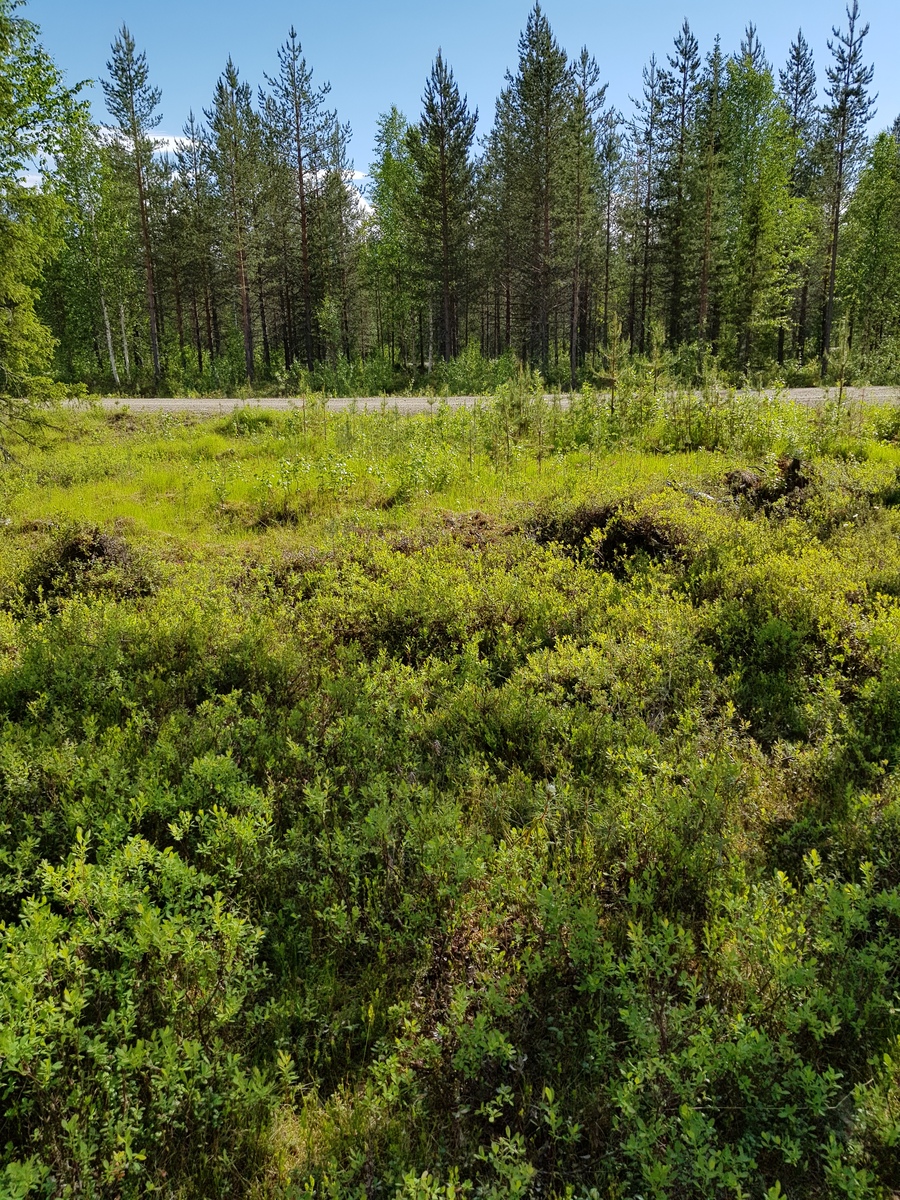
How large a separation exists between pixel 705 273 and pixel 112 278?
92.5 ft

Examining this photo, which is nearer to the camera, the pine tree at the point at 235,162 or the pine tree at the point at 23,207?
the pine tree at the point at 23,207

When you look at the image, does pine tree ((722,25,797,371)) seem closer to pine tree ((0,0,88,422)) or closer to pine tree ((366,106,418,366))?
pine tree ((366,106,418,366))

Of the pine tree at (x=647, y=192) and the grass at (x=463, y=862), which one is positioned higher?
the pine tree at (x=647, y=192)

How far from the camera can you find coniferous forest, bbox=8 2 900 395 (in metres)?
26.5

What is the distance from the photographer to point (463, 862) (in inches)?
117

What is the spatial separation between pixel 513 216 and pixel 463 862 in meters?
35.4

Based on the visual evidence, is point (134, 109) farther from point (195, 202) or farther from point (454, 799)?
point (454, 799)

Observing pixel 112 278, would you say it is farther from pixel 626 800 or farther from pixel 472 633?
pixel 626 800

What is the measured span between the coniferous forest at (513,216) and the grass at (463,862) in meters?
18.4

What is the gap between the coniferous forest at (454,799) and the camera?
2.14m

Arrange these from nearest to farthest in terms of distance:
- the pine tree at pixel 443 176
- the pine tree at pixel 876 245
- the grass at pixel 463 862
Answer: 1. the grass at pixel 463 862
2. the pine tree at pixel 443 176
3. the pine tree at pixel 876 245

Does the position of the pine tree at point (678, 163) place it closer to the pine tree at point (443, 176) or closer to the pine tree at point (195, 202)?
the pine tree at point (443, 176)

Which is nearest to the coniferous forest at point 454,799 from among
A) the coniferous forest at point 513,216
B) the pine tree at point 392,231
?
the coniferous forest at point 513,216

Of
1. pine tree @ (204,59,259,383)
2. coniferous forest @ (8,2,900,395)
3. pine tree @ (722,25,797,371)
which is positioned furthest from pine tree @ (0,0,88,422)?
pine tree @ (722,25,797,371)
